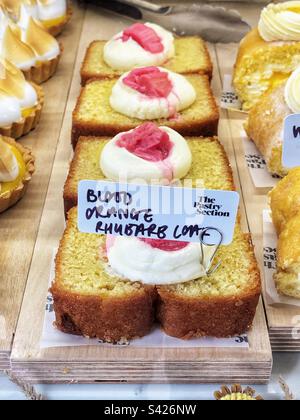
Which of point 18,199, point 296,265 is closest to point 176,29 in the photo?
Result: point 18,199

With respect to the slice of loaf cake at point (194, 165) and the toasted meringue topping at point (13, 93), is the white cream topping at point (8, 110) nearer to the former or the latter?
the toasted meringue topping at point (13, 93)

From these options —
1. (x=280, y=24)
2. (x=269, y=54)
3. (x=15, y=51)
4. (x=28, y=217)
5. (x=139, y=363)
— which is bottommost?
(x=28, y=217)

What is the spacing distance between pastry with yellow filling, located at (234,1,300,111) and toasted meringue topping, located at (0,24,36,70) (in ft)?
3.48

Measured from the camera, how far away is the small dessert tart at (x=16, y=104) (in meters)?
2.78

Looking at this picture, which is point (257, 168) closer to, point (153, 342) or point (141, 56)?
point (141, 56)

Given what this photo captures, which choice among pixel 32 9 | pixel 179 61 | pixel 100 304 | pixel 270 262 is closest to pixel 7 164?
pixel 100 304

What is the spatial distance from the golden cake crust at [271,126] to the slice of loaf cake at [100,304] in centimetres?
103

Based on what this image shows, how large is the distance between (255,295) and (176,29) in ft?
7.57

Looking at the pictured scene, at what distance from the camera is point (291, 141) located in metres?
2.21

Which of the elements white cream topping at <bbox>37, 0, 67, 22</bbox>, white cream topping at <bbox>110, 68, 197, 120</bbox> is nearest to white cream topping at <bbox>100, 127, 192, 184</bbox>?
white cream topping at <bbox>110, 68, 197, 120</bbox>

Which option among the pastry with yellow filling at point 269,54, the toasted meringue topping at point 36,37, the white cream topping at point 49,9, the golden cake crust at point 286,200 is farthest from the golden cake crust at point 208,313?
the white cream topping at point 49,9

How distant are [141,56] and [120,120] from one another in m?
0.49
